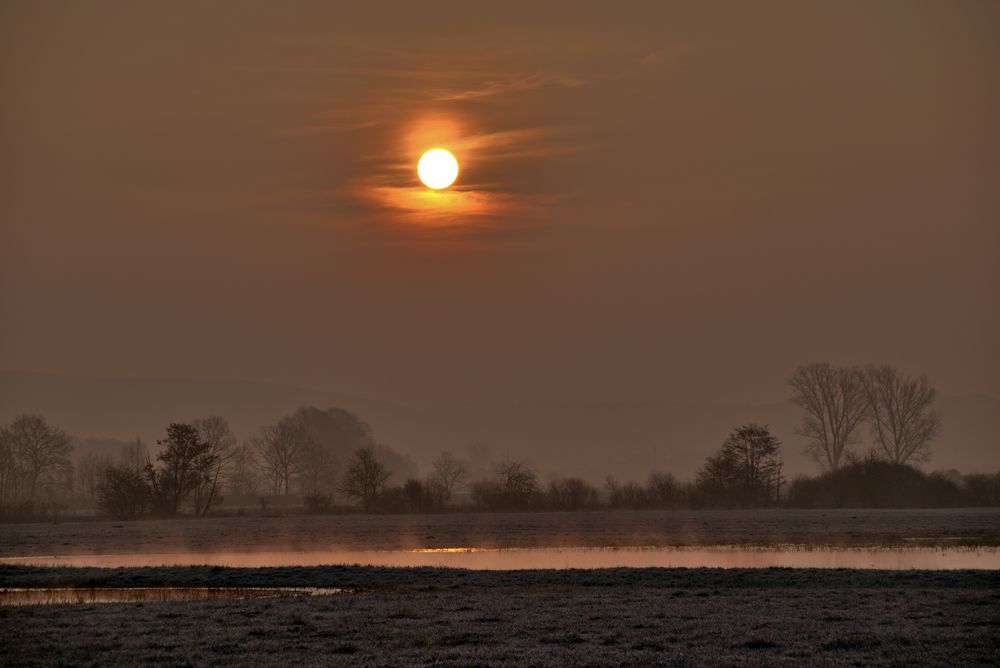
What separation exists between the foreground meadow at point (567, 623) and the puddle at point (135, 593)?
2355 millimetres

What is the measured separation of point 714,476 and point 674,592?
8553cm

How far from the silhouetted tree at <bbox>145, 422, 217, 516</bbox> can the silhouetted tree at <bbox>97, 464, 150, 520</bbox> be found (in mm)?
1445

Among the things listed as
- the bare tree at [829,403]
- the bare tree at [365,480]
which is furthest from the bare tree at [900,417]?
the bare tree at [365,480]

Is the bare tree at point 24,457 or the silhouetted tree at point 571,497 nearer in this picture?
the silhouetted tree at point 571,497

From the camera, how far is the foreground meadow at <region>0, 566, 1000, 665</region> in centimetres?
2594

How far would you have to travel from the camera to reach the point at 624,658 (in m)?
25.3

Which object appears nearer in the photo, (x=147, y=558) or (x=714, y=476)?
(x=147, y=558)

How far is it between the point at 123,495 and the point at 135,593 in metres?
75.3

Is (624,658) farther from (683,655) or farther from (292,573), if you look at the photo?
(292,573)

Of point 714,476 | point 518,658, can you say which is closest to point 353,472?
point 714,476

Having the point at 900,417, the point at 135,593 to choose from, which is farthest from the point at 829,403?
the point at 135,593

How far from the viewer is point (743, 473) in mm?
121062

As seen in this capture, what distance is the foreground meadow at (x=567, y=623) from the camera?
25938 mm

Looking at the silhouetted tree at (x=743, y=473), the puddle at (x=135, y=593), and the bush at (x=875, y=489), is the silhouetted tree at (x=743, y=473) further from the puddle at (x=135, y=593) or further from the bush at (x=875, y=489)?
the puddle at (x=135, y=593)
